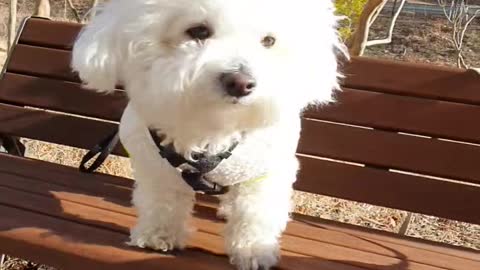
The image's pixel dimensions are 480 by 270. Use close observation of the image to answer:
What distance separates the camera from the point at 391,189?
7.71ft

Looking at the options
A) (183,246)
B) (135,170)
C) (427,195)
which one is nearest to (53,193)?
(135,170)

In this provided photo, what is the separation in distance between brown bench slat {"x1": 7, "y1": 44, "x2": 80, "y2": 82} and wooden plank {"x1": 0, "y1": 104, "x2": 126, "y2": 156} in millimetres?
143

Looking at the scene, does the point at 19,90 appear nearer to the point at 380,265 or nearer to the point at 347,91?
the point at 347,91

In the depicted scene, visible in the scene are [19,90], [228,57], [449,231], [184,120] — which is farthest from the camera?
[449,231]

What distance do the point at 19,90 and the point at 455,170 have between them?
1.62 metres

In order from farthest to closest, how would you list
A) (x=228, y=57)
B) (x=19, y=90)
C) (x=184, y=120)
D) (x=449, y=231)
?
(x=449, y=231)
(x=19, y=90)
(x=184, y=120)
(x=228, y=57)

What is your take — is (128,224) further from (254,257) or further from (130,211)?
(254,257)

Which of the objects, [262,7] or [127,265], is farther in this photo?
[127,265]

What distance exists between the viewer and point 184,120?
1723 mm

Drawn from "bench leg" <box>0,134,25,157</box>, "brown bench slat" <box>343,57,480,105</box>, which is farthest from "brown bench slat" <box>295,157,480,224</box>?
"bench leg" <box>0,134,25,157</box>

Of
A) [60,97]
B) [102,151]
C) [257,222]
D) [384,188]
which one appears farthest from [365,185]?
[60,97]

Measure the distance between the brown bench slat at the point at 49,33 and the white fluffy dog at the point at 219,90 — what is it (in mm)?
865

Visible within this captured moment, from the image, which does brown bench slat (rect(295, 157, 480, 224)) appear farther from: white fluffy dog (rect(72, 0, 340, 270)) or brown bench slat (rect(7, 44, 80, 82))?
brown bench slat (rect(7, 44, 80, 82))

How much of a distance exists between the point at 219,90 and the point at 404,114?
963mm
